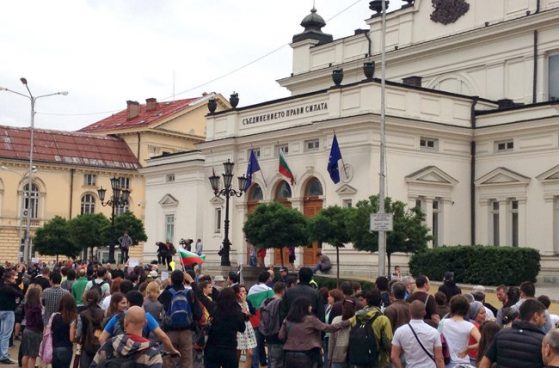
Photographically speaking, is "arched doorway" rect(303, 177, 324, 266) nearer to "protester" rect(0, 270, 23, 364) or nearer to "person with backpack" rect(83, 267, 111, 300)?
"person with backpack" rect(83, 267, 111, 300)

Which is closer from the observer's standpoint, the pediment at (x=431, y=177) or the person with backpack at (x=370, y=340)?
the person with backpack at (x=370, y=340)

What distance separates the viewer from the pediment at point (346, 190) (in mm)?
39094

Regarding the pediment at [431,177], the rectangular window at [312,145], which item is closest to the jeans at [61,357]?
the pediment at [431,177]

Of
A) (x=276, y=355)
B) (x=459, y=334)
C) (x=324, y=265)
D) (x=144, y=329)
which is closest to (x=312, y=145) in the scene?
(x=324, y=265)

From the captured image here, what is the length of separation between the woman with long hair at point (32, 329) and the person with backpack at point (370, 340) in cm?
611

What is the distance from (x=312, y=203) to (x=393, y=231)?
967 cm

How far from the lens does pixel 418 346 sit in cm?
1062

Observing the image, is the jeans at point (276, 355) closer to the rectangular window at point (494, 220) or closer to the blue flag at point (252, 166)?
the rectangular window at point (494, 220)

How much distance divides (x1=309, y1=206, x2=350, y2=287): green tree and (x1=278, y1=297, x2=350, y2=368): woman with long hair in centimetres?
2202

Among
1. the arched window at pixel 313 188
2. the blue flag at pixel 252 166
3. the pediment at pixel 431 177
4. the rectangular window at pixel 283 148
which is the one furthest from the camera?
the blue flag at pixel 252 166

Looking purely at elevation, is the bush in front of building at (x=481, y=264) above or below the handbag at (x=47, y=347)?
above

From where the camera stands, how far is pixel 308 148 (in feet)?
138

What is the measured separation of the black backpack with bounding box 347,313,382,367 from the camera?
11836 mm

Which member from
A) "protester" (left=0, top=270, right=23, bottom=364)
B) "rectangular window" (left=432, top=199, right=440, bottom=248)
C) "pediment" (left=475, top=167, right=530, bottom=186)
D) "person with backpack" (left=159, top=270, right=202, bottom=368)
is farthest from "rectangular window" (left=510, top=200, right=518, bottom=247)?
"person with backpack" (left=159, top=270, right=202, bottom=368)
